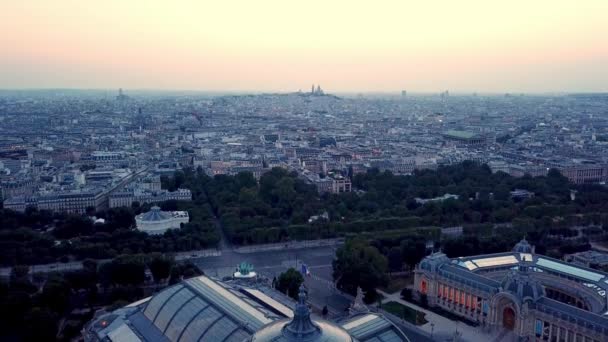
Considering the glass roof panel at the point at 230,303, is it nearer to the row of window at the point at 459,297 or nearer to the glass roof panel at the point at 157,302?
the glass roof panel at the point at 157,302

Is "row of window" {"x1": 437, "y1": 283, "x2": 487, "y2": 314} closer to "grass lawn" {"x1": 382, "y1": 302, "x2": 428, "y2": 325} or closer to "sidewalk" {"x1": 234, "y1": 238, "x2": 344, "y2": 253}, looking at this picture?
"grass lawn" {"x1": 382, "y1": 302, "x2": 428, "y2": 325}

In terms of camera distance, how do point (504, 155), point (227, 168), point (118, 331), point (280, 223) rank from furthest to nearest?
point (504, 155), point (227, 168), point (280, 223), point (118, 331)

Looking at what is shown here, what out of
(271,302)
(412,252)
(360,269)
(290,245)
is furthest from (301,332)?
(290,245)

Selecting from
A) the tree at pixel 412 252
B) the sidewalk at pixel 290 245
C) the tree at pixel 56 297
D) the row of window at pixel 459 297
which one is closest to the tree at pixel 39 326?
the tree at pixel 56 297

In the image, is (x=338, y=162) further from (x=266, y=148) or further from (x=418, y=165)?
(x=266, y=148)

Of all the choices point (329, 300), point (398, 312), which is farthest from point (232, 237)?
point (398, 312)

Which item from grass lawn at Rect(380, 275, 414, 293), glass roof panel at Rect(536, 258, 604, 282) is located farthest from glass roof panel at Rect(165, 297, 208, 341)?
glass roof panel at Rect(536, 258, 604, 282)

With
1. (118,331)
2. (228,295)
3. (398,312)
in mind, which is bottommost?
(398,312)
